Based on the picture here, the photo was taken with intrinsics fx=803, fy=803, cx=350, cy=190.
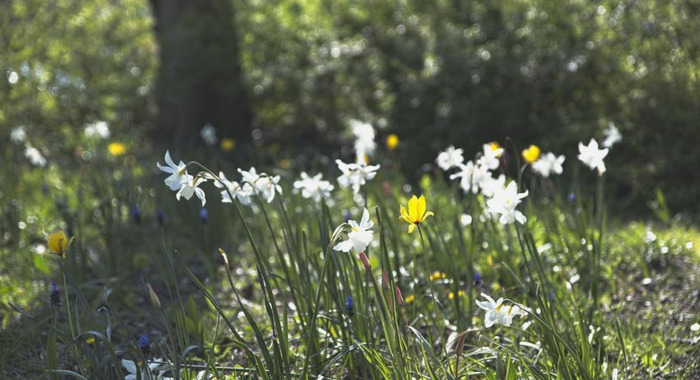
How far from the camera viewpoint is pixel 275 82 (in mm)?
7160

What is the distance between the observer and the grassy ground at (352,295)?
2.20 metres

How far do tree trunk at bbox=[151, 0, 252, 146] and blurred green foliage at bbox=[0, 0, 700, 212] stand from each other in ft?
0.88

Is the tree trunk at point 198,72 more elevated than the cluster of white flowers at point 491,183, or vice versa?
the tree trunk at point 198,72

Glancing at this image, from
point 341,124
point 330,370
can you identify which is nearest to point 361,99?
point 341,124

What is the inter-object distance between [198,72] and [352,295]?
480cm

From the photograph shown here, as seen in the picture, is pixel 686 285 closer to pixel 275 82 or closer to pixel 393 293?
pixel 393 293

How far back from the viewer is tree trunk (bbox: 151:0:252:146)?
6.88 meters

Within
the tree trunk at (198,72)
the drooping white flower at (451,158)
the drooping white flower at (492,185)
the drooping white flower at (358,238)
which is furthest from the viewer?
the tree trunk at (198,72)

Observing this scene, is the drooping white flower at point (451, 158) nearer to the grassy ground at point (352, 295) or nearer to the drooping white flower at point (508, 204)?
the grassy ground at point (352, 295)

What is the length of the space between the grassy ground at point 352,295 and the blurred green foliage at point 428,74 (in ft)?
2.13

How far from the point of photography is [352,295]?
8.34 ft

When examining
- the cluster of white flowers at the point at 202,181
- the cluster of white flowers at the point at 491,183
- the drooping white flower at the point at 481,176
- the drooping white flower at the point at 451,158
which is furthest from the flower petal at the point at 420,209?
the drooping white flower at the point at 451,158

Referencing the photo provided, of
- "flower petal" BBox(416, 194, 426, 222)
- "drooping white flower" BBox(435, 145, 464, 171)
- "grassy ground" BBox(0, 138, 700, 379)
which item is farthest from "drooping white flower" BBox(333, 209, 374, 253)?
"drooping white flower" BBox(435, 145, 464, 171)

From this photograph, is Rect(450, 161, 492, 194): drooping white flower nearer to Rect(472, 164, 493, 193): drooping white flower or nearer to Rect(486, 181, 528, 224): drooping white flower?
Rect(472, 164, 493, 193): drooping white flower
